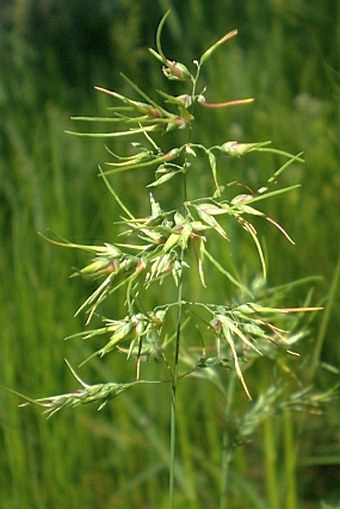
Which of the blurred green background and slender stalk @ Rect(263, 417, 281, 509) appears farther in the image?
the blurred green background

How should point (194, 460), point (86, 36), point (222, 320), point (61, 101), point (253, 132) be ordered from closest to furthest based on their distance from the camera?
point (222, 320), point (194, 460), point (253, 132), point (61, 101), point (86, 36)

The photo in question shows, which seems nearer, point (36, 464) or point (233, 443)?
point (233, 443)

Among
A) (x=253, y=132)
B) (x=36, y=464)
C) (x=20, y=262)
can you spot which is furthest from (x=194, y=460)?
(x=253, y=132)

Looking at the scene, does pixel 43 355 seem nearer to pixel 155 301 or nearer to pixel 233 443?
pixel 155 301

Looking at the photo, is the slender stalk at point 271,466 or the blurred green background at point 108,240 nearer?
the slender stalk at point 271,466

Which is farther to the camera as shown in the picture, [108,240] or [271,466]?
[108,240]

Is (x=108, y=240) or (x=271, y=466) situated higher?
(x=108, y=240)

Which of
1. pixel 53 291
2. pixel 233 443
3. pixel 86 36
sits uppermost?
pixel 86 36

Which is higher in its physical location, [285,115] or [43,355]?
[285,115]
